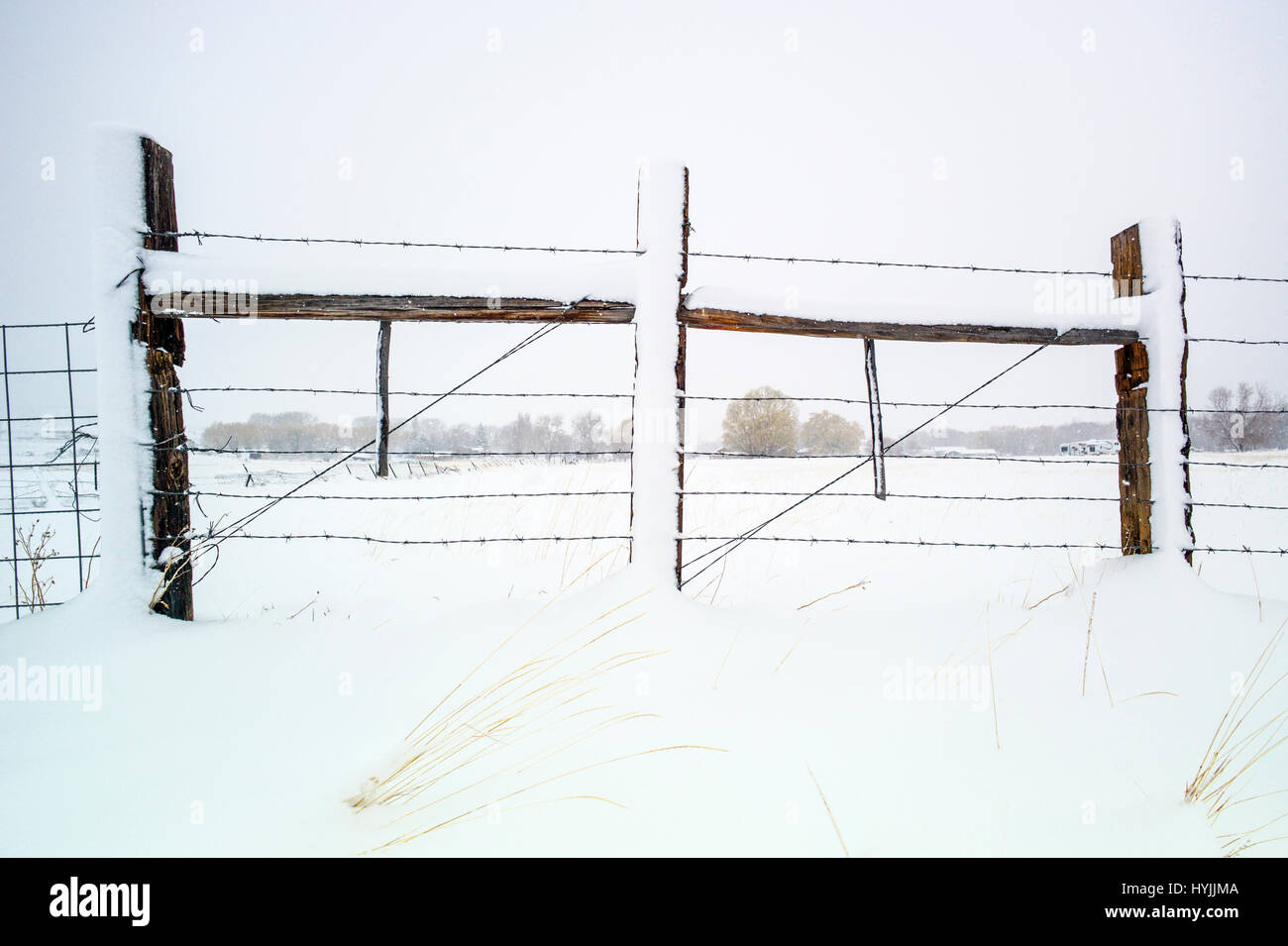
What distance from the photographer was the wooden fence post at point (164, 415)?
2160 mm

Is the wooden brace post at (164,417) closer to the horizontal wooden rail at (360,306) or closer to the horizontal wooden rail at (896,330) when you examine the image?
the horizontal wooden rail at (360,306)

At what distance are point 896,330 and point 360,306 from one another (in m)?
2.25

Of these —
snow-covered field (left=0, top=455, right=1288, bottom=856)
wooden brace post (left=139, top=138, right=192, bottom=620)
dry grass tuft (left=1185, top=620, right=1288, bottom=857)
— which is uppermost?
wooden brace post (left=139, top=138, right=192, bottom=620)

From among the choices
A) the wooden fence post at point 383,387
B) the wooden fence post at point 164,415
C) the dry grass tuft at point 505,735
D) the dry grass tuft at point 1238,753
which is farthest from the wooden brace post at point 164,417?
the dry grass tuft at point 1238,753

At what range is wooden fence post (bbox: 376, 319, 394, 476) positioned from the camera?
218 centimetres

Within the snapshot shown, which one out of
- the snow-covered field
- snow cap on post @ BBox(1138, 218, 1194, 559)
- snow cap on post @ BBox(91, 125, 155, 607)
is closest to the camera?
the snow-covered field

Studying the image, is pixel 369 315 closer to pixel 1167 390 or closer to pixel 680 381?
pixel 680 381

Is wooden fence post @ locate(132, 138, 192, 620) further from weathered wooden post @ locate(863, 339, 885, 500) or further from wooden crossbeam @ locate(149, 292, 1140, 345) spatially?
weathered wooden post @ locate(863, 339, 885, 500)

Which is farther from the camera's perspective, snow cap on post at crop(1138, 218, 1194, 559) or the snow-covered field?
snow cap on post at crop(1138, 218, 1194, 559)

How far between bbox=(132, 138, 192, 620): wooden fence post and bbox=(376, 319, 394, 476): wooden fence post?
866 millimetres

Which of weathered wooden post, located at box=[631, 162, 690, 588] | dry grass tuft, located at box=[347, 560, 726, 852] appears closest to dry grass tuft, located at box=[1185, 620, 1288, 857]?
dry grass tuft, located at box=[347, 560, 726, 852]

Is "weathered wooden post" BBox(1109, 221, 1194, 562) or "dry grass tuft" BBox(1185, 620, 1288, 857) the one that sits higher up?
"weathered wooden post" BBox(1109, 221, 1194, 562)
